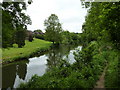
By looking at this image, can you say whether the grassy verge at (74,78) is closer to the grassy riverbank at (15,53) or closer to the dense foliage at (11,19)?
the dense foliage at (11,19)

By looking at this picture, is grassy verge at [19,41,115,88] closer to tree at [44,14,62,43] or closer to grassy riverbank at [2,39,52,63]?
grassy riverbank at [2,39,52,63]

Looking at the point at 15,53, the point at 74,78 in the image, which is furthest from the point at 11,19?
the point at 15,53

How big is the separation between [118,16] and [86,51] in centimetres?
931

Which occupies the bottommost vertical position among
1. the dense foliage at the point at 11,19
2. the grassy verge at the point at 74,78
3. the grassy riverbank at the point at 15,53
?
the grassy riverbank at the point at 15,53

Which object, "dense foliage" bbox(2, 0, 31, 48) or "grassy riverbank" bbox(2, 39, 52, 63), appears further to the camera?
"grassy riverbank" bbox(2, 39, 52, 63)

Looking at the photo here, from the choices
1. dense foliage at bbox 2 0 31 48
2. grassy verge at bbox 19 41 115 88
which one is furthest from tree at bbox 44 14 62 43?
dense foliage at bbox 2 0 31 48

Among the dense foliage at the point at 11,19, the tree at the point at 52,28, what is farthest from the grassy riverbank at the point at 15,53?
the tree at the point at 52,28

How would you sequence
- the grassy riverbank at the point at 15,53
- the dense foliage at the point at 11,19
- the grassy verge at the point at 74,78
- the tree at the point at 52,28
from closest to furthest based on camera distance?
the dense foliage at the point at 11,19 → the grassy verge at the point at 74,78 → the grassy riverbank at the point at 15,53 → the tree at the point at 52,28

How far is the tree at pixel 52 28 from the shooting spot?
7188cm

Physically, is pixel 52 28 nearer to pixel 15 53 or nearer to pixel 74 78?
pixel 15 53

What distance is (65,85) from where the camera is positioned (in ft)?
36.7

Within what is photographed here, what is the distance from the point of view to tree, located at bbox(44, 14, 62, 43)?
71.9 metres

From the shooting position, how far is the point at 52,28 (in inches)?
2847

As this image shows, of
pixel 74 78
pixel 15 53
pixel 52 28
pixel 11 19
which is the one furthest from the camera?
pixel 52 28
